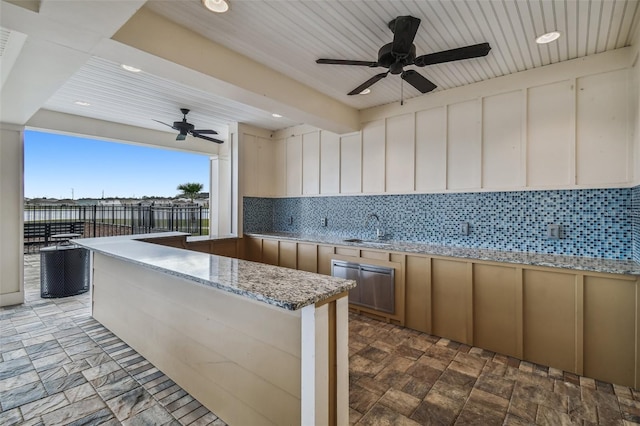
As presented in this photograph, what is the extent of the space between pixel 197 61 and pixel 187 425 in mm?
2722

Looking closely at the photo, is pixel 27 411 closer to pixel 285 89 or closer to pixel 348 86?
pixel 285 89

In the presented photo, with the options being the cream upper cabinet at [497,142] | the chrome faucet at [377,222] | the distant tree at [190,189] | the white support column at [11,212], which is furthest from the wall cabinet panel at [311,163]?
the distant tree at [190,189]

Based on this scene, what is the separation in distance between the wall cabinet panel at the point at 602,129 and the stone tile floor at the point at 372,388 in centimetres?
183

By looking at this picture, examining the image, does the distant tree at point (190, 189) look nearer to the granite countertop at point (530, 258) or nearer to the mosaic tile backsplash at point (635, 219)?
the granite countertop at point (530, 258)

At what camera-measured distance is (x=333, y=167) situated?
4.69 meters

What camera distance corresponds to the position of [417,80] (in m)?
2.53

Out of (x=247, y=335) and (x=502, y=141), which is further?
(x=502, y=141)

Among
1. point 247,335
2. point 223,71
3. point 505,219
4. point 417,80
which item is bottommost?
point 247,335

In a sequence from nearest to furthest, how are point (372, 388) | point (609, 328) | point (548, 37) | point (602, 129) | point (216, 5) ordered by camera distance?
point (216, 5)
point (372, 388)
point (609, 328)
point (548, 37)
point (602, 129)

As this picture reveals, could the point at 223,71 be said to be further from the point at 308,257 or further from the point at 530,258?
the point at 530,258

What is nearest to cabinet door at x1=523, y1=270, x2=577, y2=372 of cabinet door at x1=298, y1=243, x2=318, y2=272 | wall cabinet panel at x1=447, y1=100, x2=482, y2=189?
wall cabinet panel at x1=447, y1=100, x2=482, y2=189

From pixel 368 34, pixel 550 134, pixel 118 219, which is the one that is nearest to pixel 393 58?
pixel 368 34

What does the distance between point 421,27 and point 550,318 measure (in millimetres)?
2758

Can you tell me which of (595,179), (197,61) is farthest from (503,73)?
(197,61)
